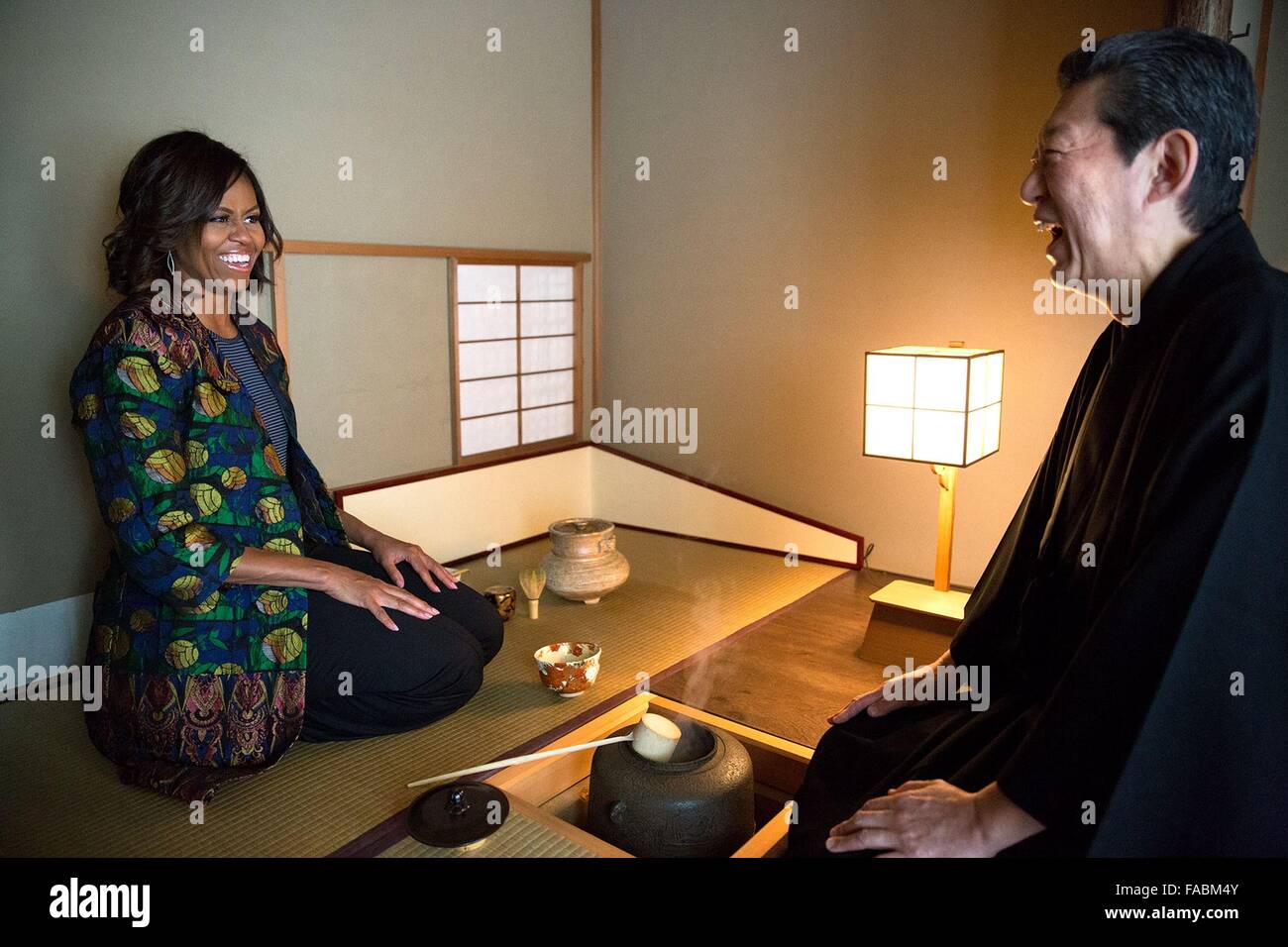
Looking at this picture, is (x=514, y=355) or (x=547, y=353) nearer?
(x=514, y=355)

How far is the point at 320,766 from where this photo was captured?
87.9 inches

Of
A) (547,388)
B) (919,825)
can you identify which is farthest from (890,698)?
(547,388)

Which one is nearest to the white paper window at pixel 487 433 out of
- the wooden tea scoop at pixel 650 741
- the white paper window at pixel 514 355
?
the white paper window at pixel 514 355

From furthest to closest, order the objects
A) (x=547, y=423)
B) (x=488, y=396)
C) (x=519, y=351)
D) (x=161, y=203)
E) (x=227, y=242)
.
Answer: (x=547, y=423), (x=519, y=351), (x=488, y=396), (x=227, y=242), (x=161, y=203)

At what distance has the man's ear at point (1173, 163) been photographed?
1192 millimetres

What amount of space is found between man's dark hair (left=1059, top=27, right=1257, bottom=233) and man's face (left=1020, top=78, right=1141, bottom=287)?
0.07ft

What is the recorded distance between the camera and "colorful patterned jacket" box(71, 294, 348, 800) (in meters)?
2.00

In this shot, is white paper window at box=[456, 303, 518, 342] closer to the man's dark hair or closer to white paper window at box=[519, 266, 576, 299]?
white paper window at box=[519, 266, 576, 299]

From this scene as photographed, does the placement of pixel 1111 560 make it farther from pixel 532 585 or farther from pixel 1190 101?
pixel 532 585

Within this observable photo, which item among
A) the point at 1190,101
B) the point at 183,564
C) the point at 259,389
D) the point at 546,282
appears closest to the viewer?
the point at 1190,101

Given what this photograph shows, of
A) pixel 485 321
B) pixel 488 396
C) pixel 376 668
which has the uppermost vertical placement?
pixel 485 321

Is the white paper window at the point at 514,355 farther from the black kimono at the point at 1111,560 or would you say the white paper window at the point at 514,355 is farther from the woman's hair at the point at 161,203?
the black kimono at the point at 1111,560

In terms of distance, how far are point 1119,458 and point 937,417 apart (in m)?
1.69
